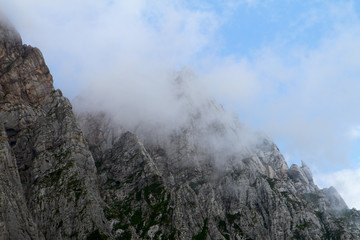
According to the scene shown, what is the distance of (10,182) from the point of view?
7456 inches

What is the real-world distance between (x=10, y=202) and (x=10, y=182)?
14718 mm

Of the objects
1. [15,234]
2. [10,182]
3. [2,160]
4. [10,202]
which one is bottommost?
[15,234]

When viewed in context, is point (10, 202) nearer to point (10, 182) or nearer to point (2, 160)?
point (10, 182)

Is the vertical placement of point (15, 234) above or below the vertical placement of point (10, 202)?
below

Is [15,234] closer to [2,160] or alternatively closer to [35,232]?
[35,232]

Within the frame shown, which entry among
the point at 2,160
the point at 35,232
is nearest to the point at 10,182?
the point at 2,160

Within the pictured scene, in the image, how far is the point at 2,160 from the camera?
195m

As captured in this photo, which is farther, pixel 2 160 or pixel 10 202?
pixel 2 160

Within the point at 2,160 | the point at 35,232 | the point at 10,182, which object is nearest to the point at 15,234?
the point at 35,232

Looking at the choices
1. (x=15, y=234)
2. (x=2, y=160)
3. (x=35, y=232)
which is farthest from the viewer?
(x=2, y=160)

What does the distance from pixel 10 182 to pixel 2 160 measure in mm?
14089

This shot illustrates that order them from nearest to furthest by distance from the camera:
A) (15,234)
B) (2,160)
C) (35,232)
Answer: (15,234), (35,232), (2,160)

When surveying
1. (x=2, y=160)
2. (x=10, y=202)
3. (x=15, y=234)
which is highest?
(x=2, y=160)

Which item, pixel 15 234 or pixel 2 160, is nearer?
pixel 15 234
